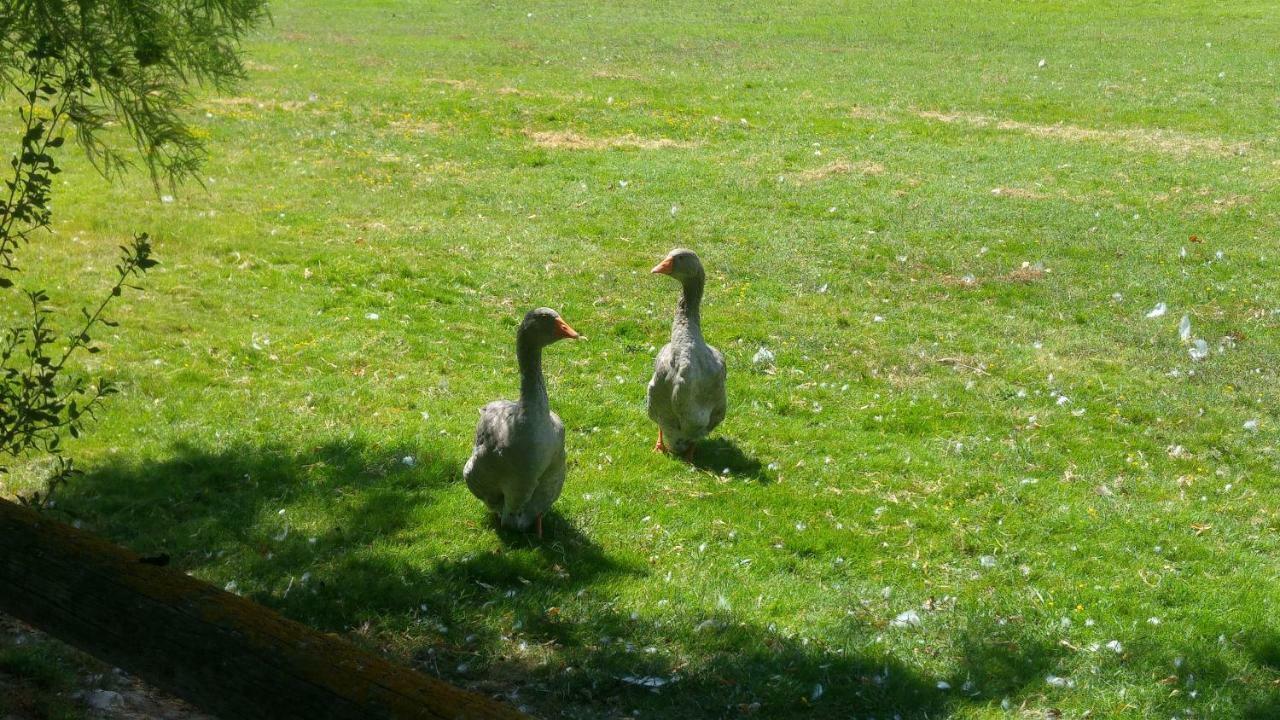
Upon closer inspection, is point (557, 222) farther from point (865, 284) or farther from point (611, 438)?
point (611, 438)

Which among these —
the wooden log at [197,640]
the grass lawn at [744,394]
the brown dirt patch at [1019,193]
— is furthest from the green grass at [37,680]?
the brown dirt patch at [1019,193]

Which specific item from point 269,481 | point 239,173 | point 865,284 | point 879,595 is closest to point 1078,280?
point 865,284

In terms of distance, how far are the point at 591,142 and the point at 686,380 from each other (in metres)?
12.6

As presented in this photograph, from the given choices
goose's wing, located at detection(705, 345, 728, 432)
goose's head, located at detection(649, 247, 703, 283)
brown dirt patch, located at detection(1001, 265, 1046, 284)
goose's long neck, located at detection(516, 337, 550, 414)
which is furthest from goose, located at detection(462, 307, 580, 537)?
brown dirt patch, located at detection(1001, 265, 1046, 284)

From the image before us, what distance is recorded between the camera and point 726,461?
894cm

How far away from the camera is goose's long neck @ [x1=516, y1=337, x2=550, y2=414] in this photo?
23.1 feet

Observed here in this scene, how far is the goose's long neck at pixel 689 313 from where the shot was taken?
28.8 ft

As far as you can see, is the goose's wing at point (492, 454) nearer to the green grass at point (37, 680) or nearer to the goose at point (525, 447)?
the goose at point (525, 447)

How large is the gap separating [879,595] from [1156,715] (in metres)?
1.70

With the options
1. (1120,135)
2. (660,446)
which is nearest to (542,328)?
(660,446)

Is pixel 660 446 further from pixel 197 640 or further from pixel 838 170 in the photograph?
pixel 838 170

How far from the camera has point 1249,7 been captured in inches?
1334

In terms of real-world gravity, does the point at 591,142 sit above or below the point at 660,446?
above

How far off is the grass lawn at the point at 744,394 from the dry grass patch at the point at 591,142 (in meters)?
0.14
